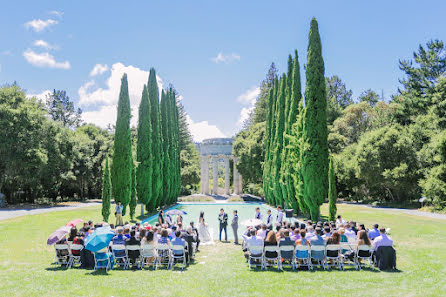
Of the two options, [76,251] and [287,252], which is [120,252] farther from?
[287,252]

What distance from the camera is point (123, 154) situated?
18234 millimetres

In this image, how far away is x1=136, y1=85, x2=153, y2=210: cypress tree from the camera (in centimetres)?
2256

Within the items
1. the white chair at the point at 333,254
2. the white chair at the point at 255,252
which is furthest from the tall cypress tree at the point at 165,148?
the white chair at the point at 333,254

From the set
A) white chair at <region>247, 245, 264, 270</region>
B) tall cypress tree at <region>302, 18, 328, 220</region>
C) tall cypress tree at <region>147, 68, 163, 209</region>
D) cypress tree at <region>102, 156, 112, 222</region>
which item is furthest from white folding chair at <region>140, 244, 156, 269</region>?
tall cypress tree at <region>147, 68, 163, 209</region>


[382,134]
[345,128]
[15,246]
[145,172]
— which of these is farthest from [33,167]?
[345,128]

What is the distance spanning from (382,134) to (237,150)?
1772 centimetres

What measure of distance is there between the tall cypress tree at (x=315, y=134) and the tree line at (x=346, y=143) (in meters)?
0.05

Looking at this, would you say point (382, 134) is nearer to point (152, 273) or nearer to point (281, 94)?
point (281, 94)

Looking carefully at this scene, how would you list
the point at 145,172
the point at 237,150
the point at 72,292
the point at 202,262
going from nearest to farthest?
the point at 72,292, the point at 202,262, the point at 145,172, the point at 237,150

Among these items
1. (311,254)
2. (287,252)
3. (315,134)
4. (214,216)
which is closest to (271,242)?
(287,252)

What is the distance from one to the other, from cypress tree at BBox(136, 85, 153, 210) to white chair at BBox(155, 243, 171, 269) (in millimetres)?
13425

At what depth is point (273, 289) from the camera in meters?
6.95

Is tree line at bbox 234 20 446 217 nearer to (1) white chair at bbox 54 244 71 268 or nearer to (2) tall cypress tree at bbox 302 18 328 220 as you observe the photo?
(2) tall cypress tree at bbox 302 18 328 220

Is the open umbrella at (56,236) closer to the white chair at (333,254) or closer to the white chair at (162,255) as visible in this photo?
the white chair at (162,255)
